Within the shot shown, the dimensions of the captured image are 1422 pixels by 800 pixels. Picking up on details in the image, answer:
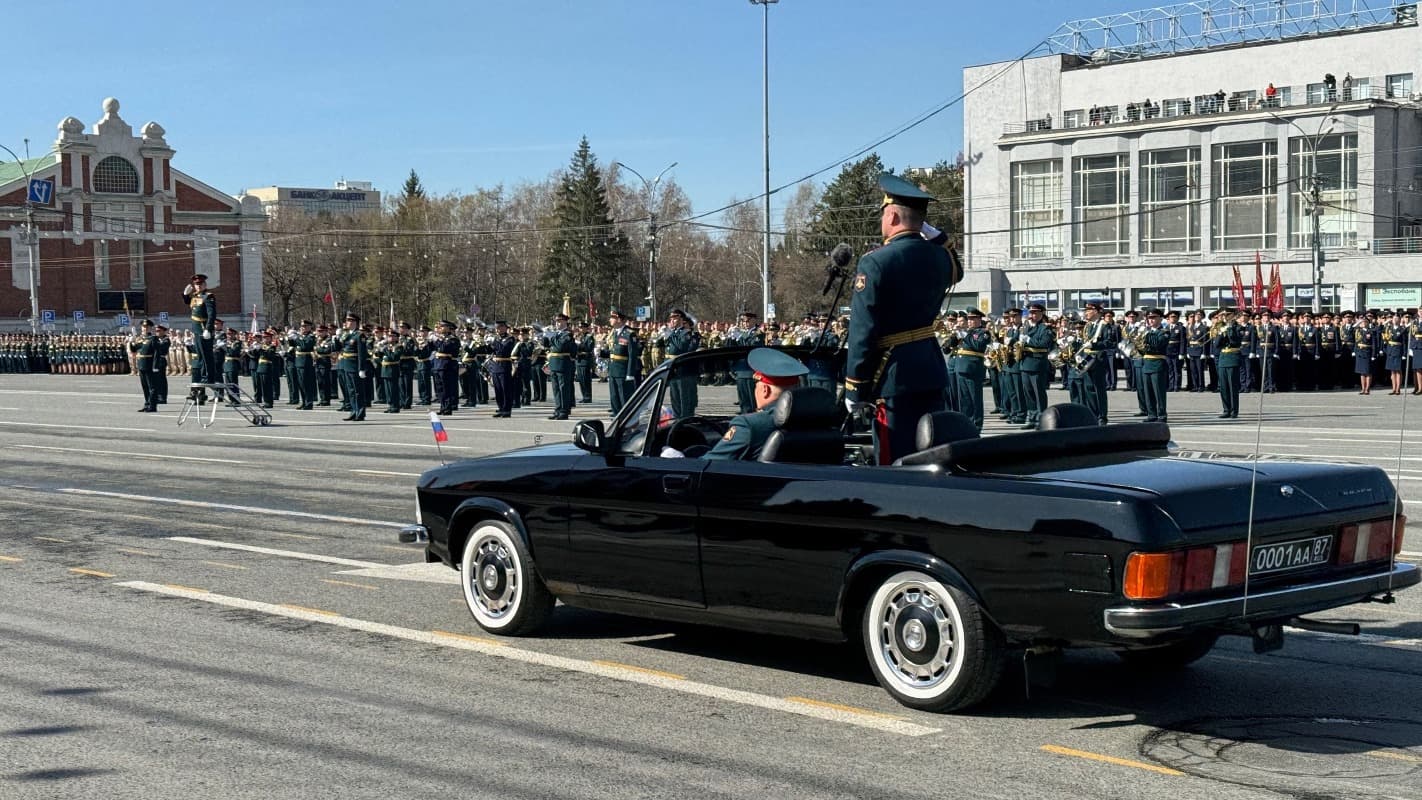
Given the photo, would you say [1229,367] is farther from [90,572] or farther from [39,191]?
[39,191]

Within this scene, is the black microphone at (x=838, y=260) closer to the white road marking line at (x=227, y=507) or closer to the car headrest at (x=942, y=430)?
the car headrest at (x=942, y=430)

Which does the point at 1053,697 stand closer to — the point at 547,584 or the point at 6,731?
the point at 547,584

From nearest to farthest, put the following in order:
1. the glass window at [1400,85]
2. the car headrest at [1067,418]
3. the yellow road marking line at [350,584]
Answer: the car headrest at [1067,418], the yellow road marking line at [350,584], the glass window at [1400,85]

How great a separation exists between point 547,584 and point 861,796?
9.10 ft

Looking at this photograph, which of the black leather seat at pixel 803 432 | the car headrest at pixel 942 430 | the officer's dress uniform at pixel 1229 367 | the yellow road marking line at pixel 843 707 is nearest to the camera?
the yellow road marking line at pixel 843 707

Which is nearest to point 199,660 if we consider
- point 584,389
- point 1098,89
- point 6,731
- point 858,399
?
point 6,731

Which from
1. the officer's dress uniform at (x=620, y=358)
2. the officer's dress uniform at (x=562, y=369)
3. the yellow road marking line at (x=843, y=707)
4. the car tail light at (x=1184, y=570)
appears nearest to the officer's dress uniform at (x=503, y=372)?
the officer's dress uniform at (x=562, y=369)

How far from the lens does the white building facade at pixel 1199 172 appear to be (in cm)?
6259

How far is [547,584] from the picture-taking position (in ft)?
24.3

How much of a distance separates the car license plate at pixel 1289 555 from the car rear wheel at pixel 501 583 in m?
3.39

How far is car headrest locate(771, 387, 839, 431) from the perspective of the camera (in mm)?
6512

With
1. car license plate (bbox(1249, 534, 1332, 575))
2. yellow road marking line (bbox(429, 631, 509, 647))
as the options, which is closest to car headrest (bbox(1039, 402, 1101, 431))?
car license plate (bbox(1249, 534, 1332, 575))

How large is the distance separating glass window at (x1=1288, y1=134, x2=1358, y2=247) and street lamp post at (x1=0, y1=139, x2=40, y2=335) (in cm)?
5553

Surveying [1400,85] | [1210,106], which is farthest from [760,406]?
[1400,85]
